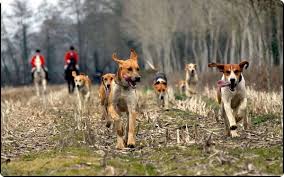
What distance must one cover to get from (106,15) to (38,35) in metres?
21.4

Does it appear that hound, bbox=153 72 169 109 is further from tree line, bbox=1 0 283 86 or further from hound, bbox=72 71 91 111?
hound, bbox=72 71 91 111

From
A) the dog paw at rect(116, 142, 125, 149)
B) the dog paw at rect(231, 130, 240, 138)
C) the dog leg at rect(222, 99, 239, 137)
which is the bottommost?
the dog paw at rect(116, 142, 125, 149)

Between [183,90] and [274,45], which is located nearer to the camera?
[274,45]

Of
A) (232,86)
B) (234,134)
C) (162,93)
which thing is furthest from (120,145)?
(162,93)

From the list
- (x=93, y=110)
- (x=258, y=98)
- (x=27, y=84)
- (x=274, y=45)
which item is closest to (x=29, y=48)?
(x=27, y=84)

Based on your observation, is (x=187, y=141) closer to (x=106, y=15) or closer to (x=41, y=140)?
(x=41, y=140)

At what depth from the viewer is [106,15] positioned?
20672 mm

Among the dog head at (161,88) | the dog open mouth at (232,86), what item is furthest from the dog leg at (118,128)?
the dog head at (161,88)

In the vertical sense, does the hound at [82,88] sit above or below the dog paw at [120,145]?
above

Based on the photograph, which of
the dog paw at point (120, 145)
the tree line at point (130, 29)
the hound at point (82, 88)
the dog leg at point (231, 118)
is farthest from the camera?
the tree line at point (130, 29)

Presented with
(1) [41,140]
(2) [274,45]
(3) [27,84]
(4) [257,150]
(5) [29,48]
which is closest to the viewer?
(4) [257,150]

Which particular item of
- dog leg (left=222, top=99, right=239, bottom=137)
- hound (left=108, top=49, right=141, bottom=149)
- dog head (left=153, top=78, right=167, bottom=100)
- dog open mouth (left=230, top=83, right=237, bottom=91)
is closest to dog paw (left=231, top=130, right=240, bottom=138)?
dog leg (left=222, top=99, right=239, bottom=137)

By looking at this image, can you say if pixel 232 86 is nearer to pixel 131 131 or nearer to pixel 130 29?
pixel 131 131

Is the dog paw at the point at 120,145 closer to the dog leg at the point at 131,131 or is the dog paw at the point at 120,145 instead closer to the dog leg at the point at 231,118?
the dog leg at the point at 131,131
